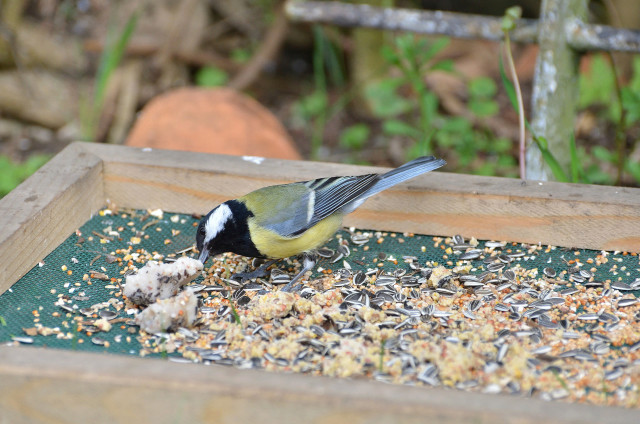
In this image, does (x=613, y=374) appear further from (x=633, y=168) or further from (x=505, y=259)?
(x=633, y=168)

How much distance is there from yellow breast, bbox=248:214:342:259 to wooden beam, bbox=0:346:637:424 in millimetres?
1201

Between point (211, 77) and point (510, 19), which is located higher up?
point (211, 77)

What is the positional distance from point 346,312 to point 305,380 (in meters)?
0.82

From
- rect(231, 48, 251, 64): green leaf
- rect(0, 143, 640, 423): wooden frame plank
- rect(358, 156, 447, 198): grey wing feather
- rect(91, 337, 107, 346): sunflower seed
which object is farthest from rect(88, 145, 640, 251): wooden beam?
rect(231, 48, 251, 64): green leaf

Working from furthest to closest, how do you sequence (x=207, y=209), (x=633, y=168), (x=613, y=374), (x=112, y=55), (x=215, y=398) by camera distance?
(x=112, y=55) → (x=633, y=168) → (x=207, y=209) → (x=613, y=374) → (x=215, y=398)

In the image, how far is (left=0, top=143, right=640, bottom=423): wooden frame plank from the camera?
1938 millimetres

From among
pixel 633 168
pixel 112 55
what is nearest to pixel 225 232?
pixel 112 55

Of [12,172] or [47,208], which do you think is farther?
[12,172]

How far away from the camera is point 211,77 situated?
23.9 ft

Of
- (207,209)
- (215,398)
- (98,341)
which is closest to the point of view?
(215,398)

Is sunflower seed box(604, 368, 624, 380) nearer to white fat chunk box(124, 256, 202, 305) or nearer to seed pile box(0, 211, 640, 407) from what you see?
seed pile box(0, 211, 640, 407)

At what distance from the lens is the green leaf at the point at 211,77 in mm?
7264

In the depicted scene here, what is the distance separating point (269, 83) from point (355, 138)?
153 centimetres

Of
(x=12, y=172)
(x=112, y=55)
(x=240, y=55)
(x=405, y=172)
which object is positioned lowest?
(x=405, y=172)
